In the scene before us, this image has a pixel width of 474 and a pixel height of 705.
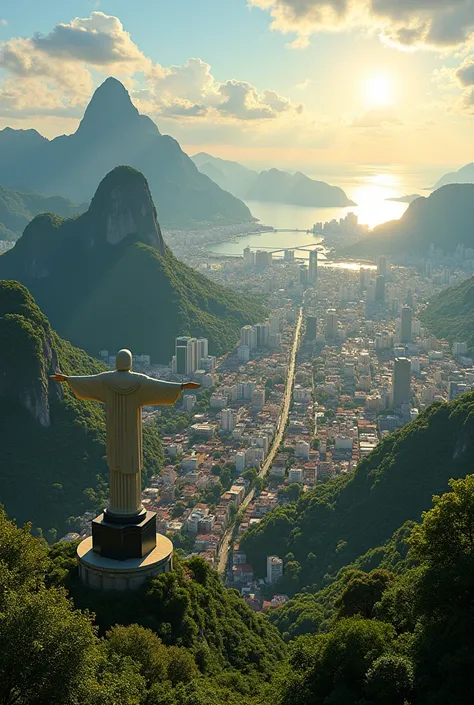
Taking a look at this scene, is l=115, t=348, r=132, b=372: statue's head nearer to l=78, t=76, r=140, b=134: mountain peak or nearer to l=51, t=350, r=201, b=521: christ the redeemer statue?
l=51, t=350, r=201, b=521: christ the redeemer statue

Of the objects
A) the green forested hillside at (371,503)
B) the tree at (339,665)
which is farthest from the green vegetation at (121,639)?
the green forested hillside at (371,503)

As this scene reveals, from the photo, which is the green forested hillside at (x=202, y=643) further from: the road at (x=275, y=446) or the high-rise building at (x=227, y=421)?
the high-rise building at (x=227, y=421)

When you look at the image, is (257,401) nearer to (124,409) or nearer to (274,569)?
(274,569)

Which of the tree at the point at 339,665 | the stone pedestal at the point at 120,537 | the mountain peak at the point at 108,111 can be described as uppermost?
the mountain peak at the point at 108,111

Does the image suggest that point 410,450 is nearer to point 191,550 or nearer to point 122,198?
point 191,550

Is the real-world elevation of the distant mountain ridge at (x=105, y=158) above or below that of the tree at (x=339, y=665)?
above

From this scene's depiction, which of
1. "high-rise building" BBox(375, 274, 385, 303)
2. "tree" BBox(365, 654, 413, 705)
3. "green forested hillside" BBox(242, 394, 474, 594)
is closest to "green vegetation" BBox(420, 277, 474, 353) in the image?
"high-rise building" BBox(375, 274, 385, 303)

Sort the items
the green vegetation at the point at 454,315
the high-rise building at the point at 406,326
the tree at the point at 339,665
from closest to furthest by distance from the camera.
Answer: the tree at the point at 339,665 → the high-rise building at the point at 406,326 → the green vegetation at the point at 454,315
